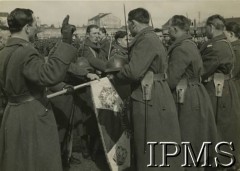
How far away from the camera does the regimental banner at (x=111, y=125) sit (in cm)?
435

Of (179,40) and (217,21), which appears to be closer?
(179,40)

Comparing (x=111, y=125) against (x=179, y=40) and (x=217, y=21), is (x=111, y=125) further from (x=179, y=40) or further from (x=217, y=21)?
(x=217, y=21)

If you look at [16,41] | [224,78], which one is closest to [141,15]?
[16,41]

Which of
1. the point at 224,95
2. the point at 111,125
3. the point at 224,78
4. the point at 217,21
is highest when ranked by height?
the point at 217,21

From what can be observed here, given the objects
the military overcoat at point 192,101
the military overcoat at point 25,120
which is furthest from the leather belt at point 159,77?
the military overcoat at point 25,120

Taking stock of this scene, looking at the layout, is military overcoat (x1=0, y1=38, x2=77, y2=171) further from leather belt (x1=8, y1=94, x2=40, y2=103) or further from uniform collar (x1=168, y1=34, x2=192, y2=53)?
uniform collar (x1=168, y1=34, x2=192, y2=53)

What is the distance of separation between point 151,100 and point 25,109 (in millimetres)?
1433

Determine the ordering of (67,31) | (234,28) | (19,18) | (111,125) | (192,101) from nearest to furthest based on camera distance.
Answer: (67,31)
(19,18)
(111,125)
(192,101)
(234,28)

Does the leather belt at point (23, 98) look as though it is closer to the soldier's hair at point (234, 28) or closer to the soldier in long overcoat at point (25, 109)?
the soldier in long overcoat at point (25, 109)

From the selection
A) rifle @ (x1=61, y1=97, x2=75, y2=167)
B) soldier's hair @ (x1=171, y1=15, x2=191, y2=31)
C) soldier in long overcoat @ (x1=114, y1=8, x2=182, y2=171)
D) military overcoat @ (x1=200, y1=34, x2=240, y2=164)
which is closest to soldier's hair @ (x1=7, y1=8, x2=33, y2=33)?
soldier in long overcoat @ (x1=114, y1=8, x2=182, y2=171)

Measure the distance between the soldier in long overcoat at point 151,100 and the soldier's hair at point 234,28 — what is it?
189 cm

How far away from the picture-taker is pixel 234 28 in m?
5.52

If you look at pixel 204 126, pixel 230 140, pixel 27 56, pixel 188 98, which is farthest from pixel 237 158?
pixel 27 56

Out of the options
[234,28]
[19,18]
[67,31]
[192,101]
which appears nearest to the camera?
[67,31]
